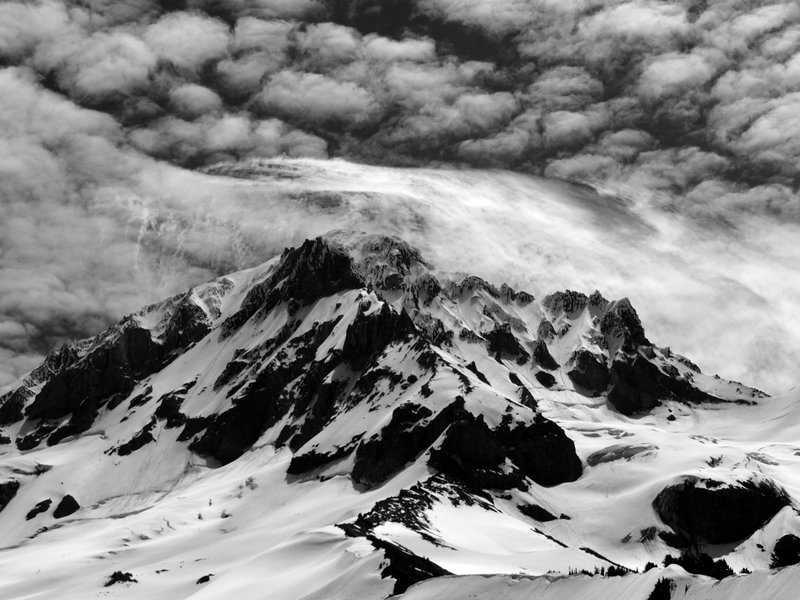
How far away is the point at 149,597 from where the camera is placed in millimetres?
189500

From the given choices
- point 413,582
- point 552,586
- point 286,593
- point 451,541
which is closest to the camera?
point 552,586

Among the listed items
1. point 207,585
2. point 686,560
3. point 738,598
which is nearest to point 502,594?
point 686,560

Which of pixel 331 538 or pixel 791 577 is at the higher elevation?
pixel 791 577

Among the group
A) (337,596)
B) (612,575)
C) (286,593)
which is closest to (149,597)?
(286,593)

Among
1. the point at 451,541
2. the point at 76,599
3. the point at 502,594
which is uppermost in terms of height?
the point at 502,594

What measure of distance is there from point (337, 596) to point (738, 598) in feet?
207

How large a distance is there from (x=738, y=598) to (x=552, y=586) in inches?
937

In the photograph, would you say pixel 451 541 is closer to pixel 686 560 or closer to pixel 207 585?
pixel 207 585

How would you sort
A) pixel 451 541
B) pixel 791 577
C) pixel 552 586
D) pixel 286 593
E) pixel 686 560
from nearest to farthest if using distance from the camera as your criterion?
pixel 791 577
pixel 686 560
pixel 552 586
pixel 286 593
pixel 451 541

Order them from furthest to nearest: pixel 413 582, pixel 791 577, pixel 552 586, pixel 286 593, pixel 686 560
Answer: pixel 286 593 < pixel 413 582 < pixel 552 586 < pixel 686 560 < pixel 791 577

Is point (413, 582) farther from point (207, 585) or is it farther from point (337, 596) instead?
point (207, 585)

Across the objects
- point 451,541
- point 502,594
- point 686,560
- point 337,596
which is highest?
point 686,560

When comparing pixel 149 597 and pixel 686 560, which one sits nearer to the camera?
pixel 686 560

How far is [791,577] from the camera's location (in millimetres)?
68562
